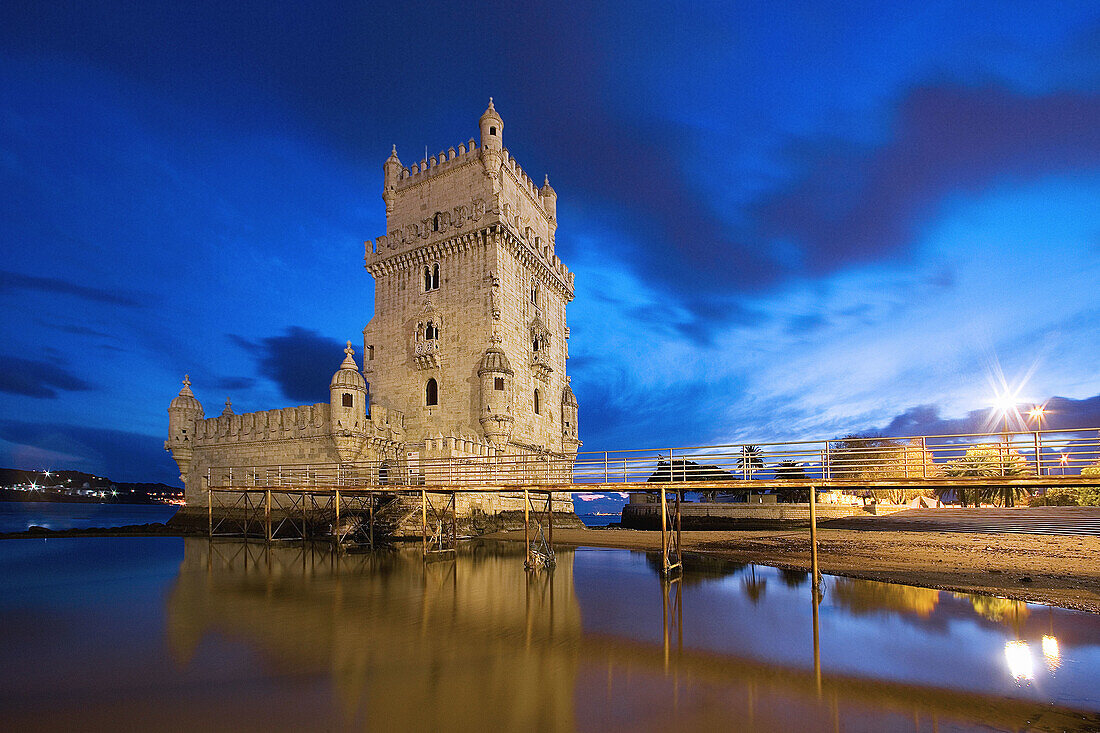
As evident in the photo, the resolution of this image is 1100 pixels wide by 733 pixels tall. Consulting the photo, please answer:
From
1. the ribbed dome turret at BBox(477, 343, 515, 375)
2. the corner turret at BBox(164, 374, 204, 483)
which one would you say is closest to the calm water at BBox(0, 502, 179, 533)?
the corner turret at BBox(164, 374, 204, 483)

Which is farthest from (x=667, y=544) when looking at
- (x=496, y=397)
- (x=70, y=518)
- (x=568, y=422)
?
(x=70, y=518)

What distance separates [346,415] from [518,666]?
2003cm

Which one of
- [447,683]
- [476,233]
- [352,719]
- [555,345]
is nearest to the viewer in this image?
[352,719]

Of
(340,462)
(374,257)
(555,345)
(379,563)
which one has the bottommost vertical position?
(379,563)

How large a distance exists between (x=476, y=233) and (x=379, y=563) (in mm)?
17624

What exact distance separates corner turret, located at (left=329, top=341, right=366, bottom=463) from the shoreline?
7.80 m

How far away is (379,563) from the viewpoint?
61.5 feet

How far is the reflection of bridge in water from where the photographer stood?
22.1ft

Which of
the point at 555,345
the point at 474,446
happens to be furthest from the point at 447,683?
the point at 555,345

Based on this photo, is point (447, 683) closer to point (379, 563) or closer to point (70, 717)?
point (70, 717)

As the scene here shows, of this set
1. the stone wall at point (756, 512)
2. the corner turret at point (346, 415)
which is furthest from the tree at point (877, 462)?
the corner turret at point (346, 415)

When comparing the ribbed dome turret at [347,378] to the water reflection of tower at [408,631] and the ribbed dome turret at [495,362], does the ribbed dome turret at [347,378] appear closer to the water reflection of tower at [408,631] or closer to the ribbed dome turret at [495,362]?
the ribbed dome turret at [495,362]

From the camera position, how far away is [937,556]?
18891 millimetres

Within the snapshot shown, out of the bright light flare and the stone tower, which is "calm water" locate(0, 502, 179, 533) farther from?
the bright light flare
